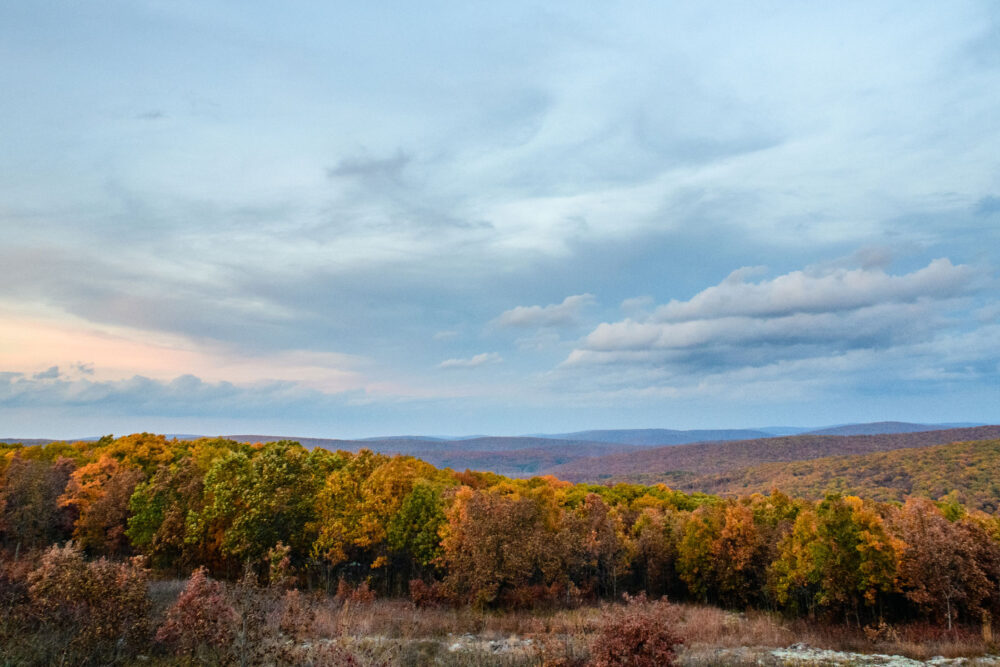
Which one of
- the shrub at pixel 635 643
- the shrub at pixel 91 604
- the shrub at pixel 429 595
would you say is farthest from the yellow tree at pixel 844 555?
the shrub at pixel 91 604

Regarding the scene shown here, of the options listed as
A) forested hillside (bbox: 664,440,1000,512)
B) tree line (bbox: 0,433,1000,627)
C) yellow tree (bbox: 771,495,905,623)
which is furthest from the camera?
forested hillside (bbox: 664,440,1000,512)

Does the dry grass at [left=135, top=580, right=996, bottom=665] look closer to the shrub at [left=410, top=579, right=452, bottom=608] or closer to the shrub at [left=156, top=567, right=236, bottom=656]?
the shrub at [left=410, top=579, right=452, bottom=608]

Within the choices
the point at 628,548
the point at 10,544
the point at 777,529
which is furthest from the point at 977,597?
the point at 10,544

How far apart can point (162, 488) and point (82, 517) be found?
13618 millimetres

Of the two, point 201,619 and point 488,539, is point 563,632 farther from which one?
point 201,619

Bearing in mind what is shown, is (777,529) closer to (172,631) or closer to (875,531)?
(875,531)

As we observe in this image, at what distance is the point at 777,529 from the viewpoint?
175ft

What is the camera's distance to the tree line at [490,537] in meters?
41.5

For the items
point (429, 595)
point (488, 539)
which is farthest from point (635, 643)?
point (429, 595)

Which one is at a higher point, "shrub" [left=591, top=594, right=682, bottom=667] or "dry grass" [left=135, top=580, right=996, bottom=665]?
"shrub" [left=591, top=594, right=682, bottom=667]

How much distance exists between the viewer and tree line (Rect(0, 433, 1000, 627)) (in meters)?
41.5

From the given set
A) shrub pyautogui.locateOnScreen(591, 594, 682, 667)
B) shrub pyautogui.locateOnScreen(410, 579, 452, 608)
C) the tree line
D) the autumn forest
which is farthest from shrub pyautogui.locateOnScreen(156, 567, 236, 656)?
shrub pyautogui.locateOnScreen(410, 579, 452, 608)

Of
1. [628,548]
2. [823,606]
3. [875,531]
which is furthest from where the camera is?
[628,548]

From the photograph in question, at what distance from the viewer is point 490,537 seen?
47219 mm
